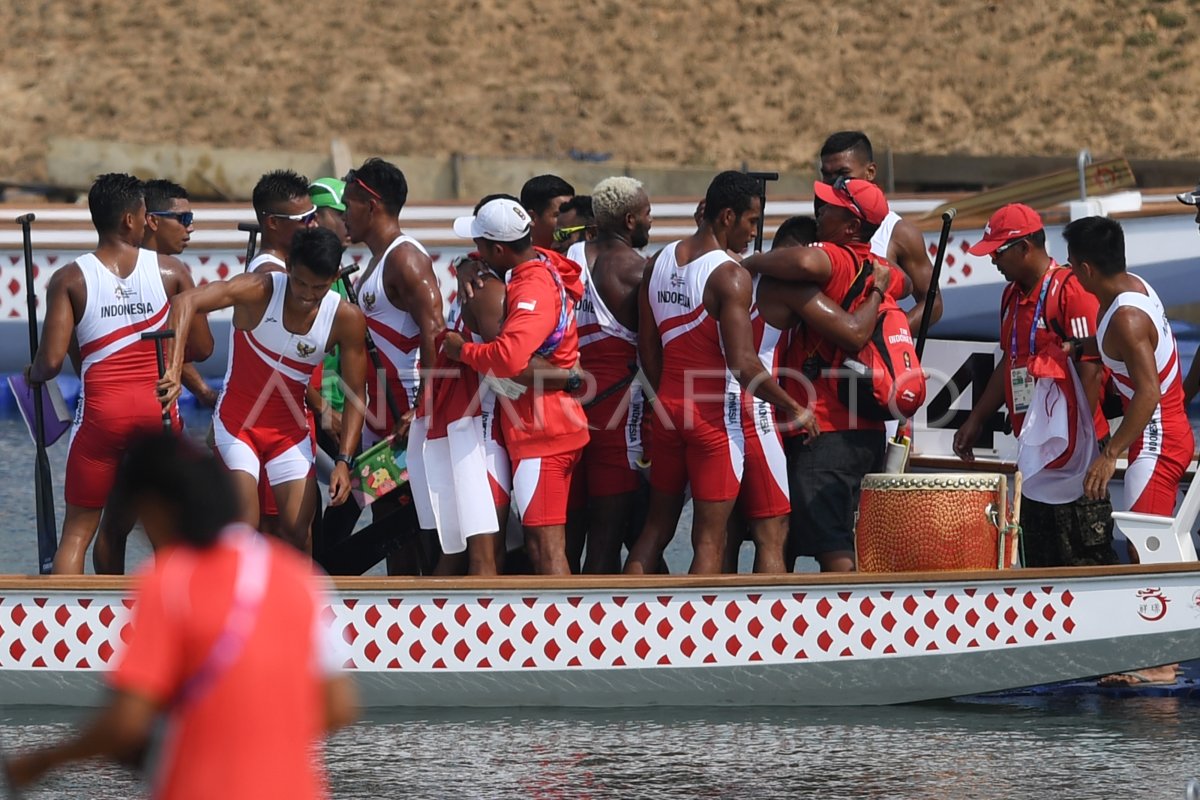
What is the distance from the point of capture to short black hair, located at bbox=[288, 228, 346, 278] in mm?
7480

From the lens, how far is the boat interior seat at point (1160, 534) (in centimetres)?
748

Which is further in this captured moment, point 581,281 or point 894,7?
point 894,7

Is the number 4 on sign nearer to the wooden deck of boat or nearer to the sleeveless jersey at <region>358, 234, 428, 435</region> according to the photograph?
the wooden deck of boat

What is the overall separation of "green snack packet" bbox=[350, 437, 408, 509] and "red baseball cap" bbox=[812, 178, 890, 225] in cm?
205

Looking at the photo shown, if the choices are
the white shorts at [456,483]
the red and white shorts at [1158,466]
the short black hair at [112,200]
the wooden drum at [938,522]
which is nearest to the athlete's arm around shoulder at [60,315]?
the short black hair at [112,200]

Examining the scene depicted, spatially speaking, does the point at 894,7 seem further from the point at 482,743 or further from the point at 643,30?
the point at 482,743

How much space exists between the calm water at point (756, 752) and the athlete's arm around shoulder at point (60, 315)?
1349 mm

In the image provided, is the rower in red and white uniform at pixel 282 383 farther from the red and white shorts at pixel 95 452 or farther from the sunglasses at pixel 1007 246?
the sunglasses at pixel 1007 246

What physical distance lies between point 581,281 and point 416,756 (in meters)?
1.97

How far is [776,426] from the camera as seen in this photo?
7.87 metres

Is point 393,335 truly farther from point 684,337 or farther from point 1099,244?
point 1099,244

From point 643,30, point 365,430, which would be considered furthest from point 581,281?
point 643,30

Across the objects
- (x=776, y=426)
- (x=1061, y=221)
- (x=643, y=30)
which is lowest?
(x=776, y=426)

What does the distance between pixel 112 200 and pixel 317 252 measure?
0.99 m
